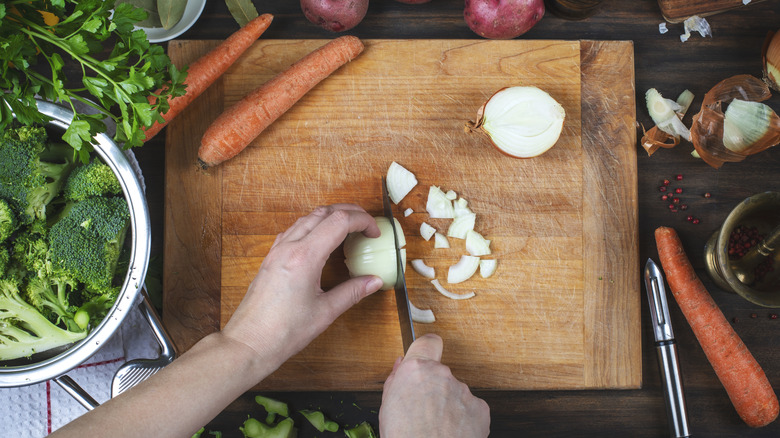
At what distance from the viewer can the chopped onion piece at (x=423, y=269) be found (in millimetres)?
1538

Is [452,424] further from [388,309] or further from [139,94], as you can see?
[139,94]

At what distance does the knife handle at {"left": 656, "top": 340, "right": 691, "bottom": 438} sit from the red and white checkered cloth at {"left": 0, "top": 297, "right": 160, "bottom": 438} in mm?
1472

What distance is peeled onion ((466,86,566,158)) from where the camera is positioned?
A: 4.76ft

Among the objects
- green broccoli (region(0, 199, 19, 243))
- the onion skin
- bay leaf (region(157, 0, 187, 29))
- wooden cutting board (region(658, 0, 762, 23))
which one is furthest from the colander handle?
the onion skin

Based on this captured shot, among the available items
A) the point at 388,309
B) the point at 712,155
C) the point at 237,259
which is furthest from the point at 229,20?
the point at 712,155

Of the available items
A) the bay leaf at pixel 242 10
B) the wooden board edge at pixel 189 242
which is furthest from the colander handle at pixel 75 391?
the bay leaf at pixel 242 10

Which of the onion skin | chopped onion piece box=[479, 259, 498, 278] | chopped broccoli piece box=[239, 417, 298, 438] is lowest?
chopped broccoli piece box=[239, 417, 298, 438]

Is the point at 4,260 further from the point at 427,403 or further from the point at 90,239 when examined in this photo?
the point at 427,403

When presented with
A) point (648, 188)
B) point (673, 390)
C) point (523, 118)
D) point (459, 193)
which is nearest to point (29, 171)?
point (459, 193)

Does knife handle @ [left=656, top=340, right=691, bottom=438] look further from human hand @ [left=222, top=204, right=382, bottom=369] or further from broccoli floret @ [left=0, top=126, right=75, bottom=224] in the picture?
broccoli floret @ [left=0, top=126, right=75, bottom=224]

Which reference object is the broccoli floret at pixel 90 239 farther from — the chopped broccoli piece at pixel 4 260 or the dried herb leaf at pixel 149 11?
the dried herb leaf at pixel 149 11

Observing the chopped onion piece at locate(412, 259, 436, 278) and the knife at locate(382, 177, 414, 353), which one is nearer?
the knife at locate(382, 177, 414, 353)

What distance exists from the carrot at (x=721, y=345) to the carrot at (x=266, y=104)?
108 cm

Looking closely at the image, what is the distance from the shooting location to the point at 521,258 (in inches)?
60.6
